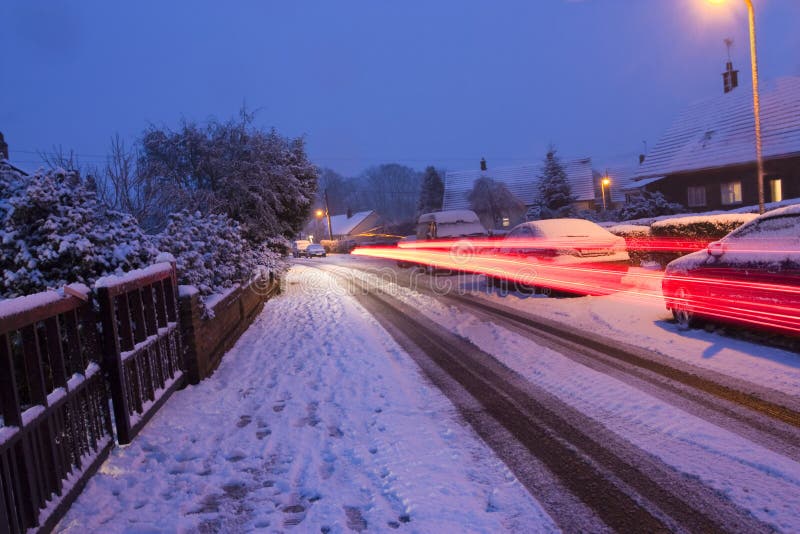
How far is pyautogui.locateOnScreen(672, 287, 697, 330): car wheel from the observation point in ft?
27.9

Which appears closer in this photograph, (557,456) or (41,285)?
(557,456)

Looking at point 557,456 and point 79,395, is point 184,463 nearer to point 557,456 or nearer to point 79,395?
point 79,395

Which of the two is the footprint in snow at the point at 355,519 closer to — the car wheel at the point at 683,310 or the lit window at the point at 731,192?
the car wheel at the point at 683,310

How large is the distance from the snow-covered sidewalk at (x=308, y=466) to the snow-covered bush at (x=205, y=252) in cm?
196

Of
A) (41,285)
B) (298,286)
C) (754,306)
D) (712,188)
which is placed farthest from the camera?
(712,188)

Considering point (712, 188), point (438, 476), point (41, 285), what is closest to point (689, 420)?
point (438, 476)

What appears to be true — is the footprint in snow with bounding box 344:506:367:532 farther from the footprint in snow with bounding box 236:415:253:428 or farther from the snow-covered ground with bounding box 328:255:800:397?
the snow-covered ground with bounding box 328:255:800:397

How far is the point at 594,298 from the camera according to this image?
12055mm

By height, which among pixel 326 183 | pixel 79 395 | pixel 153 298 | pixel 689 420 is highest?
pixel 326 183

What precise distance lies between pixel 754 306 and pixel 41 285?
866 cm

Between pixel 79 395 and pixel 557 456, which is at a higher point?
pixel 79 395

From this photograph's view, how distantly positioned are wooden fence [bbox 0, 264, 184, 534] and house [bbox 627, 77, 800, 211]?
25.9 metres

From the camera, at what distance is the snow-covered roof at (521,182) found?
53.9m

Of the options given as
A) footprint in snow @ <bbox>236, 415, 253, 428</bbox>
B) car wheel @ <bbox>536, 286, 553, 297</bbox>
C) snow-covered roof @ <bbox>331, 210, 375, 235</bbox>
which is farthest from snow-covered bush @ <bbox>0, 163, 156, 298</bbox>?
snow-covered roof @ <bbox>331, 210, 375, 235</bbox>
